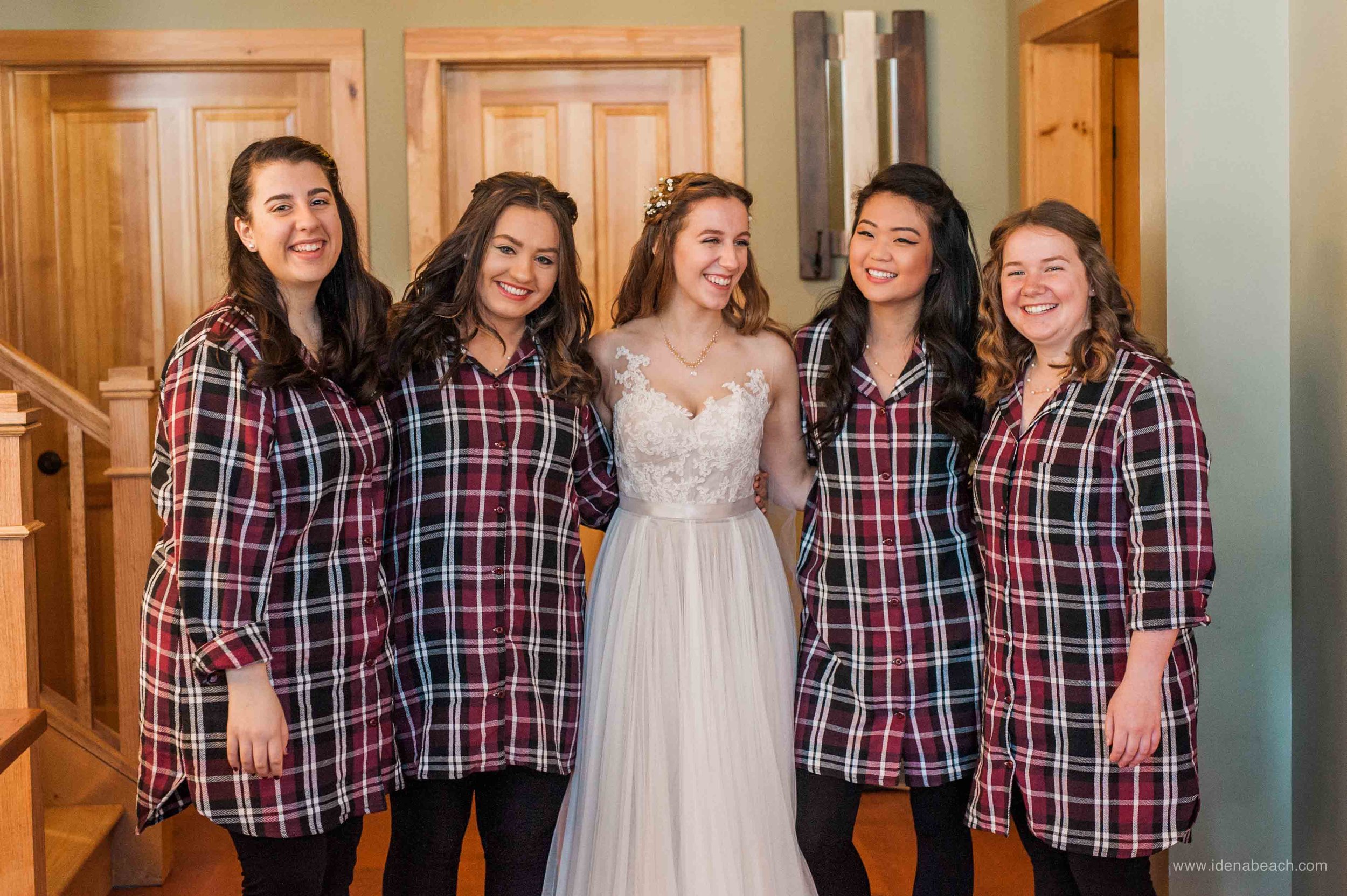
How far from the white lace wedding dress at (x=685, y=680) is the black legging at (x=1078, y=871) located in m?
0.39

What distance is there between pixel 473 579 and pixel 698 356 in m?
0.61

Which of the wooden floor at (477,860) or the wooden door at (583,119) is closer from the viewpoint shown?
the wooden floor at (477,860)

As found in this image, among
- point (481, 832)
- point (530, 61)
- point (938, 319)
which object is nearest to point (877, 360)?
point (938, 319)

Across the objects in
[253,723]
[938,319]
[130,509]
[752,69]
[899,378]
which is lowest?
[253,723]

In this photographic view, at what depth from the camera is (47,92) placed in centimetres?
369

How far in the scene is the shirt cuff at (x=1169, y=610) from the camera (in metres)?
1.77

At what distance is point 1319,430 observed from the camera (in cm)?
220

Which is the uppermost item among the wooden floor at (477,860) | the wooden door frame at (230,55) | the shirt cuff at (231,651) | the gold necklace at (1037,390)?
the wooden door frame at (230,55)

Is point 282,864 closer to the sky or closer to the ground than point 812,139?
closer to the ground

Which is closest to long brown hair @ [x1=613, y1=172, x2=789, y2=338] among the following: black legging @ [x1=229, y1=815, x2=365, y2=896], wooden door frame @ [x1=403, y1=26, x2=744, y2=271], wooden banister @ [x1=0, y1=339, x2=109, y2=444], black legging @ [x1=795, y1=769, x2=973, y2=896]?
black legging @ [x1=795, y1=769, x2=973, y2=896]

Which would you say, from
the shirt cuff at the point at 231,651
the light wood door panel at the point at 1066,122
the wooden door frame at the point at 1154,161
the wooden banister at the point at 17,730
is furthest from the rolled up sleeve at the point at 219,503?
the light wood door panel at the point at 1066,122

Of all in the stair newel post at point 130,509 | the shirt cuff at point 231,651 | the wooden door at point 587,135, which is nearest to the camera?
the shirt cuff at point 231,651

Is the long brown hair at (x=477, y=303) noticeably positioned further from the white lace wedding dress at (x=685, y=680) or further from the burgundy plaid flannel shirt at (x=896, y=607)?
the burgundy plaid flannel shirt at (x=896, y=607)

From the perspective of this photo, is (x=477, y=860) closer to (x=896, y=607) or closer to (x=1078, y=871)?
(x=896, y=607)
